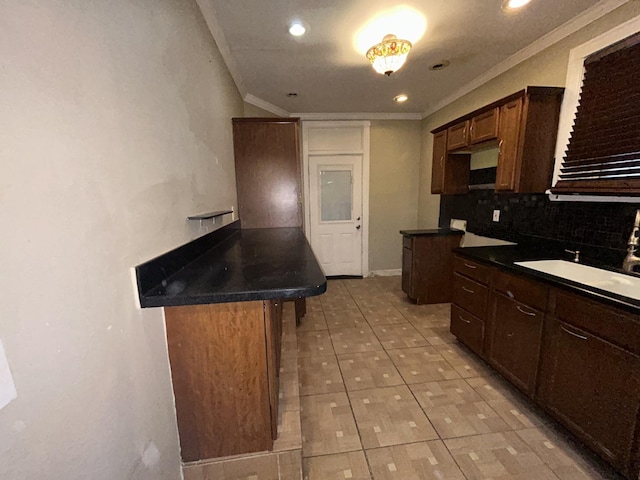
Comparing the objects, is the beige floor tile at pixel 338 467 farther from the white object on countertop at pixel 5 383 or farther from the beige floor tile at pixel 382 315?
the beige floor tile at pixel 382 315

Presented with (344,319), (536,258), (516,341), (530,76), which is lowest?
(344,319)

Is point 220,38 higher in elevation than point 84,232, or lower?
higher

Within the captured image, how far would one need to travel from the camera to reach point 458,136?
275 cm

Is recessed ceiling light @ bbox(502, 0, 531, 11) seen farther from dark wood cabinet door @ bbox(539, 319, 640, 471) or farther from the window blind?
dark wood cabinet door @ bbox(539, 319, 640, 471)

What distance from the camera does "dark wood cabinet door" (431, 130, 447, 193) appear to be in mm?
3010

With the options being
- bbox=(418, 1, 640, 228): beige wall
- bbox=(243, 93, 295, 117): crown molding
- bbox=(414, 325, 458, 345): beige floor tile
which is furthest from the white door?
bbox=(414, 325, 458, 345): beige floor tile

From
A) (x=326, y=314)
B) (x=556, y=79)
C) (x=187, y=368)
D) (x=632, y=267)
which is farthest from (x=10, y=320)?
(x=556, y=79)

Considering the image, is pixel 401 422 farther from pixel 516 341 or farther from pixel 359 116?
pixel 359 116

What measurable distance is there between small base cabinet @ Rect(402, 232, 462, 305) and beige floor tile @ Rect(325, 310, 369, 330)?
0.76 m

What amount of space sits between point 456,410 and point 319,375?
3.12 feet

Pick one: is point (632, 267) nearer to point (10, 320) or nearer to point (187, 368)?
point (187, 368)

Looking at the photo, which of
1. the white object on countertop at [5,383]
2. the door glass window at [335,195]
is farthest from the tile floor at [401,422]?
the door glass window at [335,195]

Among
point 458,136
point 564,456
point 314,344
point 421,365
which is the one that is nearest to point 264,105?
point 458,136

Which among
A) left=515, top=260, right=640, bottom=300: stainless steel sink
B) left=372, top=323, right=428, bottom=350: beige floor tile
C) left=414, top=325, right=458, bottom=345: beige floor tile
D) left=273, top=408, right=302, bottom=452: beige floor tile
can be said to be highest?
left=515, top=260, right=640, bottom=300: stainless steel sink
